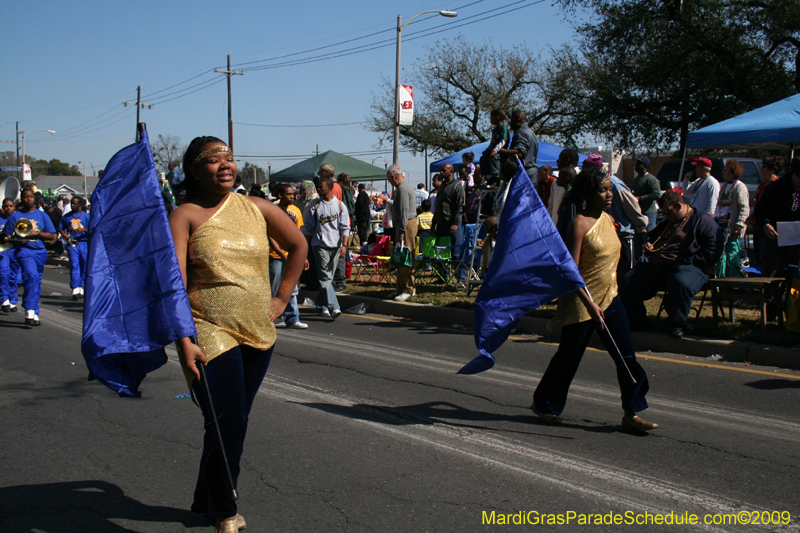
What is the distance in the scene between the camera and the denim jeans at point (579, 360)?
187 inches

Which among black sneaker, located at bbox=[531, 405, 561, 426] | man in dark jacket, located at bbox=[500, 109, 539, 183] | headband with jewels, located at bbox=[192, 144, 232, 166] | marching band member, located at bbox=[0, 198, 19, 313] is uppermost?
man in dark jacket, located at bbox=[500, 109, 539, 183]

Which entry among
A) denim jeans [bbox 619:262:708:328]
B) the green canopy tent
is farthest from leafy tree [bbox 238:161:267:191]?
denim jeans [bbox 619:262:708:328]

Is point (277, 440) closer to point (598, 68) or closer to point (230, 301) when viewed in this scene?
point (230, 301)

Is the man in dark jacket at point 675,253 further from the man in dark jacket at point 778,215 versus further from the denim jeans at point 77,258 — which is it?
the denim jeans at point 77,258

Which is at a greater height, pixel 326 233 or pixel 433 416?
pixel 326 233

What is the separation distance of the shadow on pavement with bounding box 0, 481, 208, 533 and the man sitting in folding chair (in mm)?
7403

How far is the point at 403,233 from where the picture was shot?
38.4ft

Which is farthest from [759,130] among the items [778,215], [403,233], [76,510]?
[76,510]

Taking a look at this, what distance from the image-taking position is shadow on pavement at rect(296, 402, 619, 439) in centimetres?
501

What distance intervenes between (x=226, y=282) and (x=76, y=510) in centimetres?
167

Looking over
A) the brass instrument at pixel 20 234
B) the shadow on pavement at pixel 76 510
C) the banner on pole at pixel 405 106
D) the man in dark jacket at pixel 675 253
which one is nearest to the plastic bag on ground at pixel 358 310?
the man in dark jacket at pixel 675 253

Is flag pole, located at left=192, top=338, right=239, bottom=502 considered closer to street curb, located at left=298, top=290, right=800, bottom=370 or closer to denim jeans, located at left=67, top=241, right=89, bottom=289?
street curb, located at left=298, top=290, right=800, bottom=370

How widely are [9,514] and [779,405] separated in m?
5.39

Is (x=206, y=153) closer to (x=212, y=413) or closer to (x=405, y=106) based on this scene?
(x=212, y=413)
